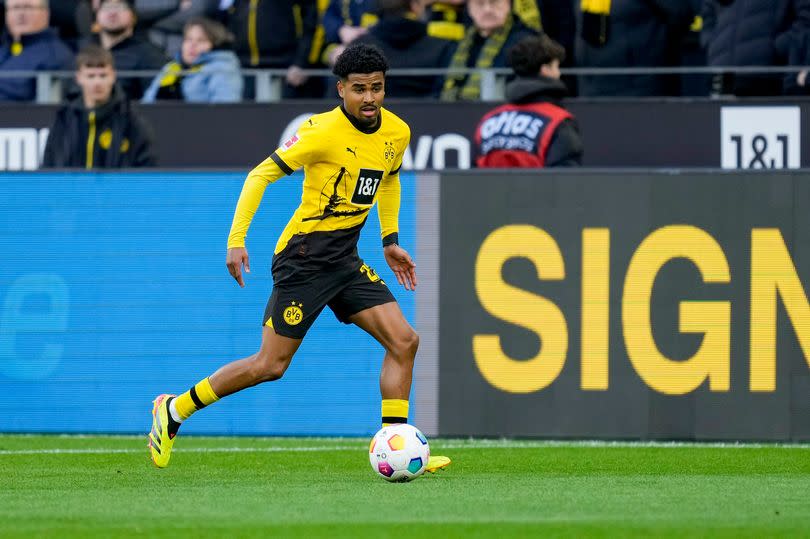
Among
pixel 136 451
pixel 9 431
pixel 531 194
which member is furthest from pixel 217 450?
pixel 531 194

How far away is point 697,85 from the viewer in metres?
13.7

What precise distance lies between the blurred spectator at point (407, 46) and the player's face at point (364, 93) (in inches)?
211

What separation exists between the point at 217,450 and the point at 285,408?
104cm

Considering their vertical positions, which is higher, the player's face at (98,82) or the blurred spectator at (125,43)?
the blurred spectator at (125,43)

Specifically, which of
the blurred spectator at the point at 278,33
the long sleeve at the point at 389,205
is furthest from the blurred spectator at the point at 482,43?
the long sleeve at the point at 389,205

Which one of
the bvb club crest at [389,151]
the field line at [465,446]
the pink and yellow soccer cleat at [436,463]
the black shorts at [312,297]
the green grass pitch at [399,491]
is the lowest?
the field line at [465,446]

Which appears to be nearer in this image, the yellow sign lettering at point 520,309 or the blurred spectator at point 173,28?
the yellow sign lettering at point 520,309

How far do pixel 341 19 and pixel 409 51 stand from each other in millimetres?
1103

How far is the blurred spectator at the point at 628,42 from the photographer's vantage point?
13562 millimetres

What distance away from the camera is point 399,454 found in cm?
843

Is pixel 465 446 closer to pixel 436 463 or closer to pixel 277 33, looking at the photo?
pixel 436 463

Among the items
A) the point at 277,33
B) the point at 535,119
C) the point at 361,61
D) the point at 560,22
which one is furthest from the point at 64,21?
the point at 361,61

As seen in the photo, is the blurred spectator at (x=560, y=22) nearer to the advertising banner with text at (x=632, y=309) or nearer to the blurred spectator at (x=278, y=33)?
the blurred spectator at (x=278, y=33)

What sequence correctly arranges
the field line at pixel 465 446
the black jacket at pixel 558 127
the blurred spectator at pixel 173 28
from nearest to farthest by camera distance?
the field line at pixel 465 446, the black jacket at pixel 558 127, the blurred spectator at pixel 173 28
